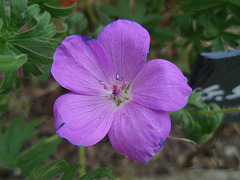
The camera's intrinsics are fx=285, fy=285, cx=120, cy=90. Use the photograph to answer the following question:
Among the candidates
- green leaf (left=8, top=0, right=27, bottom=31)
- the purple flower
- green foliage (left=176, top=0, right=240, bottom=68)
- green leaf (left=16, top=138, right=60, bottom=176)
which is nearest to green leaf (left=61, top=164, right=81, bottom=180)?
the purple flower

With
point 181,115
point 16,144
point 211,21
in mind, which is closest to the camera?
point 181,115

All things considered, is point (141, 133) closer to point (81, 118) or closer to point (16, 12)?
point (81, 118)

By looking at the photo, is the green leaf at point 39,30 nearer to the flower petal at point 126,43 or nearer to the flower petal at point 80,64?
the flower petal at point 80,64

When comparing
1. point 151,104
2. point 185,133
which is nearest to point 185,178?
point 185,133

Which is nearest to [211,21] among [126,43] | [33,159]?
[126,43]

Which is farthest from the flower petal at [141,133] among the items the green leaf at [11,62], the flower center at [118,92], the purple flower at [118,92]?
the green leaf at [11,62]

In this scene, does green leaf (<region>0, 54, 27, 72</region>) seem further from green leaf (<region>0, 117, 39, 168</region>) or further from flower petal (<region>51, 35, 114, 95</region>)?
green leaf (<region>0, 117, 39, 168</region>)

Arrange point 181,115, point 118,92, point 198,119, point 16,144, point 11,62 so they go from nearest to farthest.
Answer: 1. point 11,62
2. point 118,92
3. point 198,119
4. point 181,115
5. point 16,144
